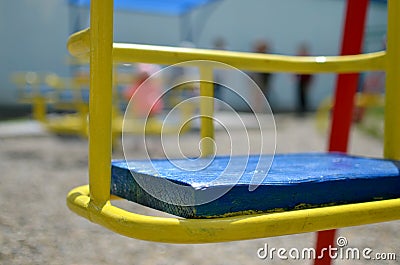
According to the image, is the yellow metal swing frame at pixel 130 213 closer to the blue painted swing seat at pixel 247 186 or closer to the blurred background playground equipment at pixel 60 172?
the blue painted swing seat at pixel 247 186

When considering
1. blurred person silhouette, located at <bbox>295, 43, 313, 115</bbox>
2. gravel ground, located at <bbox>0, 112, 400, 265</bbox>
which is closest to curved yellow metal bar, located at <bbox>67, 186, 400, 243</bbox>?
gravel ground, located at <bbox>0, 112, 400, 265</bbox>

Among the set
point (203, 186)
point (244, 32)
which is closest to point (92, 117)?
point (203, 186)

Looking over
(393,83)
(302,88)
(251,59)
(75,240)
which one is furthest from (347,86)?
(302,88)

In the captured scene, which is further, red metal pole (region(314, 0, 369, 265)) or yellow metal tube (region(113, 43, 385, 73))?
red metal pole (region(314, 0, 369, 265))

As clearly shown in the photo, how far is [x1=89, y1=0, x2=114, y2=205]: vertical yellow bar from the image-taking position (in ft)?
2.16

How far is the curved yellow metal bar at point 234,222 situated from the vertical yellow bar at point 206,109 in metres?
0.38

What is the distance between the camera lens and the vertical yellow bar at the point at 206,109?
1.04 meters

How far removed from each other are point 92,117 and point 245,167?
28 centimetres

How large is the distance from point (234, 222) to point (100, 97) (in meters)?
0.23

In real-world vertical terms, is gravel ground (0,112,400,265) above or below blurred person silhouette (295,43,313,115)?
above

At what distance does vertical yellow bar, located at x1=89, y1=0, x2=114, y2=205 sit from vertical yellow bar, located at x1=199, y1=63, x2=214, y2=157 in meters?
0.36

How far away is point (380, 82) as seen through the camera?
533cm

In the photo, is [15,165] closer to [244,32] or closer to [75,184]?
[75,184]

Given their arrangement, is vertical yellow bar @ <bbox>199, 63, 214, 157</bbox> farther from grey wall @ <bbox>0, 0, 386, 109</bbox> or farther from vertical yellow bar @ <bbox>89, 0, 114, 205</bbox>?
grey wall @ <bbox>0, 0, 386, 109</bbox>
